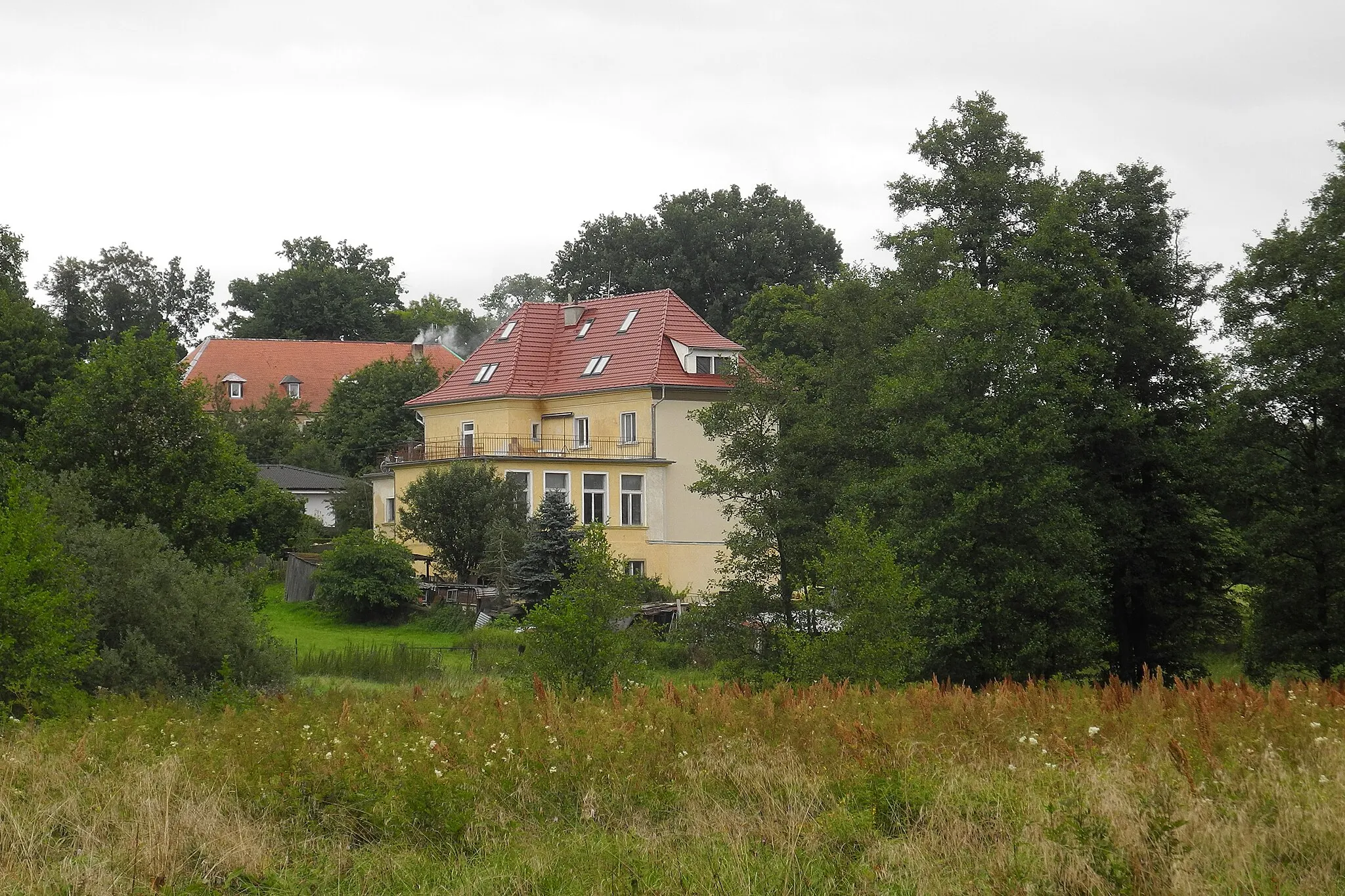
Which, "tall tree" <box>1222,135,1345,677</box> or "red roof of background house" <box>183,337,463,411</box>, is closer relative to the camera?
"tall tree" <box>1222,135,1345,677</box>

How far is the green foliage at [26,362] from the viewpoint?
113 ft

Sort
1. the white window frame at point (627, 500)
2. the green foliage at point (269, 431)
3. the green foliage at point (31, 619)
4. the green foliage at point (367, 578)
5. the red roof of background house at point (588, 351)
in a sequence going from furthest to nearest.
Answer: the green foliage at point (269, 431) → the red roof of background house at point (588, 351) → the white window frame at point (627, 500) → the green foliage at point (367, 578) → the green foliage at point (31, 619)

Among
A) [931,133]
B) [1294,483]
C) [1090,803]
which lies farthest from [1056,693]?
[931,133]

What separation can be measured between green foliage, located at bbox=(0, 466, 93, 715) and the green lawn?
1857 centimetres

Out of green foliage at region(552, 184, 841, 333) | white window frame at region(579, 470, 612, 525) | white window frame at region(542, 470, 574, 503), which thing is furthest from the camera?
green foliage at region(552, 184, 841, 333)

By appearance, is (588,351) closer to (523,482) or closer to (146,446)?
(523,482)

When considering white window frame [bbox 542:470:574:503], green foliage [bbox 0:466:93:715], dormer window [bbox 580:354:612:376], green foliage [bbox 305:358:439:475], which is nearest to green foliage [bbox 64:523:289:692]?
green foliage [bbox 0:466:93:715]

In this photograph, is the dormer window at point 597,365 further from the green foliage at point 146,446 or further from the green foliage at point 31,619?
the green foliage at point 31,619

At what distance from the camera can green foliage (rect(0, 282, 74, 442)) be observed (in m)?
34.5

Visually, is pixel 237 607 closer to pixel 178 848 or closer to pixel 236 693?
pixel 236 693

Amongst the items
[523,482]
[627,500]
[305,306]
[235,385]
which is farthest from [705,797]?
[305,306]

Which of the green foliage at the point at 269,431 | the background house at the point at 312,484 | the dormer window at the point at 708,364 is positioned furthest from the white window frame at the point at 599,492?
the green foliage at the point at 269,431

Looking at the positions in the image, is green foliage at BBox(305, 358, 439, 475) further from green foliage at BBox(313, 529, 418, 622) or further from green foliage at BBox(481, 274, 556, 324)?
green foliage at BBox(481, 274, 556, 324)

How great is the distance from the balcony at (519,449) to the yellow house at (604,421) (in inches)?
2.5
